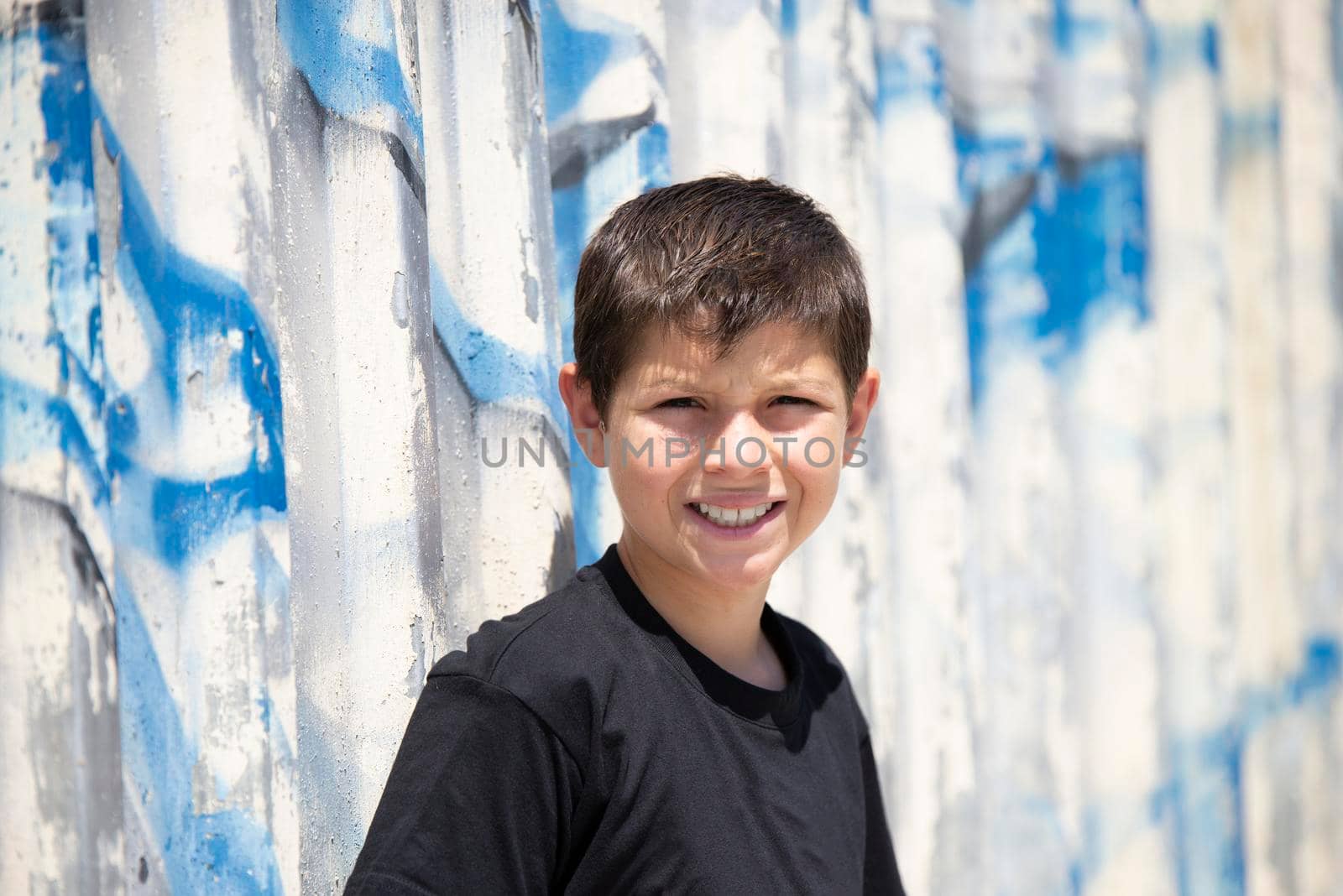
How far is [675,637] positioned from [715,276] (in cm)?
32

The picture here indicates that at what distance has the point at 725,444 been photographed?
931mm

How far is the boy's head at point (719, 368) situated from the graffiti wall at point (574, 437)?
24 centimetres

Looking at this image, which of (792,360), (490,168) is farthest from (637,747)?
(490,168)

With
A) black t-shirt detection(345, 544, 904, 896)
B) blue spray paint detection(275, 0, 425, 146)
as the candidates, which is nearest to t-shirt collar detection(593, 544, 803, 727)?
black t-shirt detection(345, 544, 904, 896)

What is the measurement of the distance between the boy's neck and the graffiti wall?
214mm

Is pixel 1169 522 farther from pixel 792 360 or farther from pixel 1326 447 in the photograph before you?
pixel 792 360

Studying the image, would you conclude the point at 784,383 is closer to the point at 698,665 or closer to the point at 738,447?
the point at 738,447

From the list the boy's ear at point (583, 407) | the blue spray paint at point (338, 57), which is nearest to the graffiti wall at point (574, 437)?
the blue spray paint at point (338, 57)

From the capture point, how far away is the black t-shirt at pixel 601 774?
79 centimetres

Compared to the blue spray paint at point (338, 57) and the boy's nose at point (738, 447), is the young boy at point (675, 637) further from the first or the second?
the blue spray paint at point (338, 57)

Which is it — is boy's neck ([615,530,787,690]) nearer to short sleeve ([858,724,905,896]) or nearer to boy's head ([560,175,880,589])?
boy's head ([560,175,880,589])

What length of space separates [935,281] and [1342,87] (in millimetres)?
1128

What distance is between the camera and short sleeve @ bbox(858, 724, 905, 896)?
1174 millimetres

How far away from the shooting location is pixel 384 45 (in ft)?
3.51
